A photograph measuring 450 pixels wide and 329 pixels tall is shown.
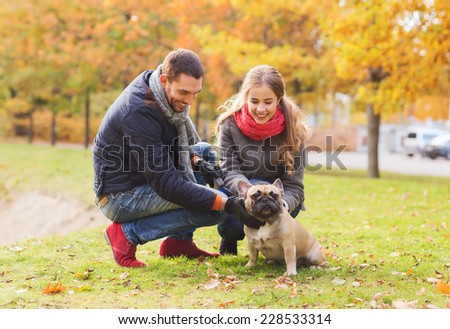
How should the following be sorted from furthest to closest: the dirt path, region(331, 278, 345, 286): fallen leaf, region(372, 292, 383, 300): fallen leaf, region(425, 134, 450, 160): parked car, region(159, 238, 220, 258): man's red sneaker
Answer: region(425, 134, 450, 160): parked car → the dirt path → region(159, 238, 220, 258): man's red sneaker → region(331, 278, 345, 286): fallen leaf → region(372, 292, 383, 300): fallen leaf

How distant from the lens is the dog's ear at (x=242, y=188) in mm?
5082

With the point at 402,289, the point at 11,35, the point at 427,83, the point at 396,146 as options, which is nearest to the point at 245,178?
the point at 402,289

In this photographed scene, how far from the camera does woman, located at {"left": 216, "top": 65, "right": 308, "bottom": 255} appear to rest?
17.3 ft

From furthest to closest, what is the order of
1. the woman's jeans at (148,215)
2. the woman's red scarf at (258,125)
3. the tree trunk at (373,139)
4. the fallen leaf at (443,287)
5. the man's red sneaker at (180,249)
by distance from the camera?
the tree trunk at (373,139)
the man's red sneaker at (180,249)
the woman's red scarf at (258,125)
the woman's jeans at (148,215)
the fallen leaf at (443,287)

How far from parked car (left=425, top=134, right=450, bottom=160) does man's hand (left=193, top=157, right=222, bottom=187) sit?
2679 cm

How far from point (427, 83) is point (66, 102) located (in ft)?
61.2

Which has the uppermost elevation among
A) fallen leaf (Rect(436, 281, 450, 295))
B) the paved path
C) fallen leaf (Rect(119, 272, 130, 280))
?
fallen leaf (Rect(436, 281, 450, 295))

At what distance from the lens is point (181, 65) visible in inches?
191

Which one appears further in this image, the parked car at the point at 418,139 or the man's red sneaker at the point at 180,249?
the parked car at the point at 418,139

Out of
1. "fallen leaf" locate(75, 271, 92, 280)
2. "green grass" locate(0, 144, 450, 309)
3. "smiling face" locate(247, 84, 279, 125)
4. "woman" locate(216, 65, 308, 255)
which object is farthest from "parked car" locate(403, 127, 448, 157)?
"fallen leaf" locate(75, 271, 92, 280)

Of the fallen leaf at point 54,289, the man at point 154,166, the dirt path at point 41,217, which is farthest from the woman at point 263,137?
the dirt path at point 41,217

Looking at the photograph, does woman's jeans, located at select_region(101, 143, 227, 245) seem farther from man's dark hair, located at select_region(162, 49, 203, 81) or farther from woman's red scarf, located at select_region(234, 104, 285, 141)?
man's dark hair, located at select_region(162, 49, 203, 81)

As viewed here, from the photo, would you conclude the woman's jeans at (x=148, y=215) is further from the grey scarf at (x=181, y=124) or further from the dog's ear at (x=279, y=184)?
the dog's ear at (x=279, y=184)

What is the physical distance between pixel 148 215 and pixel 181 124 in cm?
87
